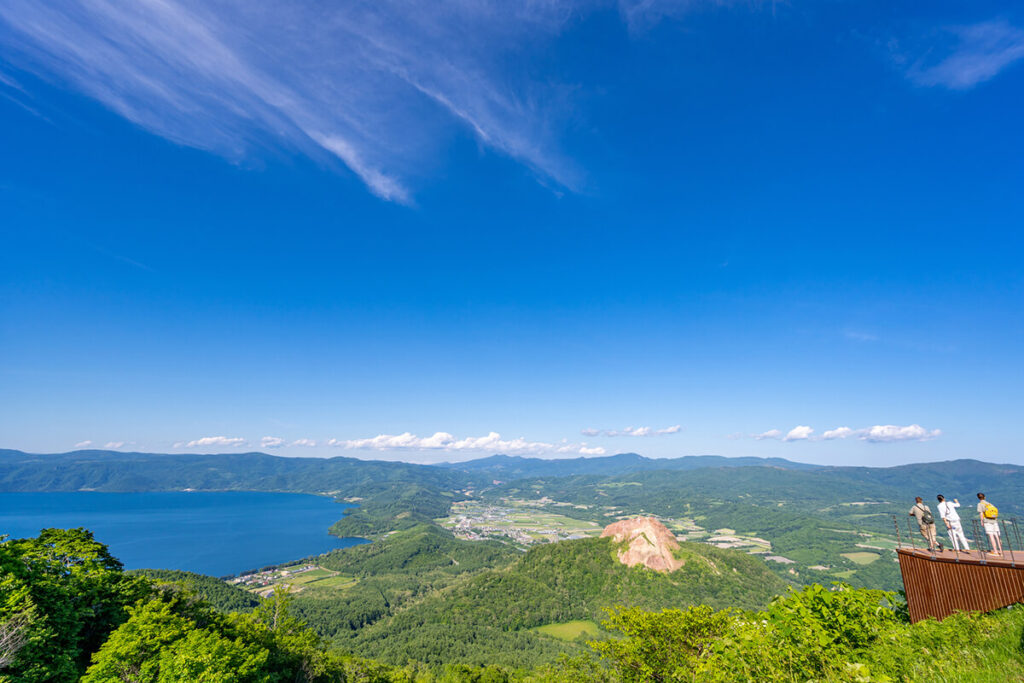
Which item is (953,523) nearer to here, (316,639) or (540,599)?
(316,639)

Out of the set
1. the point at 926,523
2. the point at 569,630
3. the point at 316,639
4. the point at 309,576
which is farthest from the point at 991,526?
the point at 309,576

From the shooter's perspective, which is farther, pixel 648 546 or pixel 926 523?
pixel 648 546

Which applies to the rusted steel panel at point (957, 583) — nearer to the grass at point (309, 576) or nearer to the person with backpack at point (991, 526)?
the person with backpack at point (991, 526)

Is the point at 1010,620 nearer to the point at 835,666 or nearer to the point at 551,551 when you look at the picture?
the point at 835,666

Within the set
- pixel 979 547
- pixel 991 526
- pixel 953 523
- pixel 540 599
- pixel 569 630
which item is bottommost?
pixel 569 630

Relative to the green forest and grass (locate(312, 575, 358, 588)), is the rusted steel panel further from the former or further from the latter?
grass (locate(312, 575, 358, 588))

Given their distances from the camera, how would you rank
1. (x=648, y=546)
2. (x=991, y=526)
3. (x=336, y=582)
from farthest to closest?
1. (x=336, y=582)
2. (x=648, y=546)
3. (x=991, y=526)
